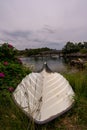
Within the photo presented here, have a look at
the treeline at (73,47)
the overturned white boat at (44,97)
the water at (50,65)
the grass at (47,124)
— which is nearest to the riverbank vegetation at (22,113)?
the grass at (47,124)

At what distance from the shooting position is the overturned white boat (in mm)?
3264

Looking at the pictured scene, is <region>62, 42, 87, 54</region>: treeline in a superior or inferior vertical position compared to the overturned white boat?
superior

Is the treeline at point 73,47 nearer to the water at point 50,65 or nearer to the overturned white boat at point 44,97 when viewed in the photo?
the water at point 50,65

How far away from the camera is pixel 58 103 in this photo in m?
3.62

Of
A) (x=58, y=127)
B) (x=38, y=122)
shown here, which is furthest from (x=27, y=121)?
(x=58, y=127)

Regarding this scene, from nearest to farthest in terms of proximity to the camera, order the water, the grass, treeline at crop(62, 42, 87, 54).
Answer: the grass, the water, treeline at crop(62, 42, 87, 54)

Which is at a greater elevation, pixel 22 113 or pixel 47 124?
pixel 22 113

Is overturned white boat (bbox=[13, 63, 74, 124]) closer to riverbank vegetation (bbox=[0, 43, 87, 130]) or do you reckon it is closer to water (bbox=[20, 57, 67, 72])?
riverbank vegetation (bbox=[0, 43, 87, 130])

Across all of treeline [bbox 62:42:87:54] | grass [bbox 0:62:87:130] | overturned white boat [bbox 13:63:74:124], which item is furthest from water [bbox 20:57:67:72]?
treeline [bbox 62:42:87:54]

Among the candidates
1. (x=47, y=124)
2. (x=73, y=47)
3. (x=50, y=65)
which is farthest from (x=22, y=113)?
(x=73, y=47)

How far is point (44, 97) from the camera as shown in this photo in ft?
12.3

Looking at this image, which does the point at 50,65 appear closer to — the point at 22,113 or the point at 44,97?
the point at 44,97

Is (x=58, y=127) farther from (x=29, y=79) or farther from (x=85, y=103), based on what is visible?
(x=29, y=79)

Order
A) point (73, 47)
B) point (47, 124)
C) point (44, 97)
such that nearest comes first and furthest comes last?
point (47, 124)
point (44, 97)
point (73, 47)
